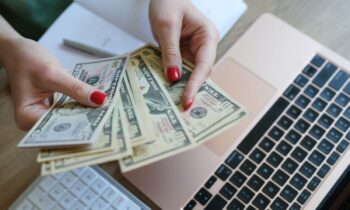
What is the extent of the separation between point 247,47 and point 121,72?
0.29 m

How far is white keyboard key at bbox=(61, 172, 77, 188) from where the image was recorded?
→ 0.72m

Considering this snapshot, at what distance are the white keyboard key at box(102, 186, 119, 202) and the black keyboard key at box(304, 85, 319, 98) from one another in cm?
40

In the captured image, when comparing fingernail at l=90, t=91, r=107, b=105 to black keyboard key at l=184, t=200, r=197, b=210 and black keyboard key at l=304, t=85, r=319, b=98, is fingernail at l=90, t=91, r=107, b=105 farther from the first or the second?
black keyboard key at l=304, t=85, r=319, b=98

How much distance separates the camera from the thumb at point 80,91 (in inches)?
25.6

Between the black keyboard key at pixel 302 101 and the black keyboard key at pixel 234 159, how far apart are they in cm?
16

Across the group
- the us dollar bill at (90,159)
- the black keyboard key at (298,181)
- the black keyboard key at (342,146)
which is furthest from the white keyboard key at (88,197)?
the black keyboard key at (342,146)

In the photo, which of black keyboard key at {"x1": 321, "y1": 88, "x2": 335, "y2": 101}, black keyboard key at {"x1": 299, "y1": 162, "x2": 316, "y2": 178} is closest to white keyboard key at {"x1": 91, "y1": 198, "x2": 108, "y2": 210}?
black keyboard key at {"x1": 299, "y1": 162, "x2": 316, "y2": 178}

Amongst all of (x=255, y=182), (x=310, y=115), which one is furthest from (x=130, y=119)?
(x=310, y=115)

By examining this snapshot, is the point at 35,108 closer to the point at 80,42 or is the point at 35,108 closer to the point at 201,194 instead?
the point at 80,42

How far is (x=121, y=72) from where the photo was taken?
0.72 metres

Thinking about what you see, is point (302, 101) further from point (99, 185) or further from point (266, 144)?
point (99, 185)

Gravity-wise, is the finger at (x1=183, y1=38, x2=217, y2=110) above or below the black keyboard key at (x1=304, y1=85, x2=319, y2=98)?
below

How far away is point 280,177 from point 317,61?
0.83 ft

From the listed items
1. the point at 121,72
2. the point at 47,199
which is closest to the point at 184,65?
the point at 121,72
